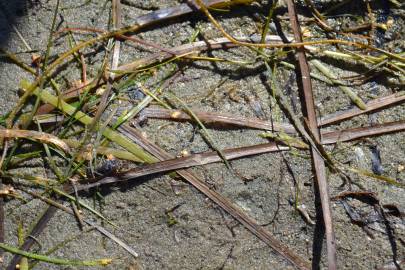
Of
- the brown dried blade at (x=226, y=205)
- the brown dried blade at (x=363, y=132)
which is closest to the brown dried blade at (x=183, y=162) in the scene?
the brown dried blade at (x=226, y=205)

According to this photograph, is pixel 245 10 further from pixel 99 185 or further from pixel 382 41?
pixel 99 185

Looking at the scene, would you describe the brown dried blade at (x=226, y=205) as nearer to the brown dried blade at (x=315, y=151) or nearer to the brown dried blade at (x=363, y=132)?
the brown dried blade at (x=315, y=151)

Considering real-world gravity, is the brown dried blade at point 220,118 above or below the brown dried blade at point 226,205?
above

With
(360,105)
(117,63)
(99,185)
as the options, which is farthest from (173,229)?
(360,105)

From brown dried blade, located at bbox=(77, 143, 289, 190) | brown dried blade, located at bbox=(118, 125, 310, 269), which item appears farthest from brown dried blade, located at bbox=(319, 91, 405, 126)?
brown dried blade, located at bbox=(118, 125, 310, 269)

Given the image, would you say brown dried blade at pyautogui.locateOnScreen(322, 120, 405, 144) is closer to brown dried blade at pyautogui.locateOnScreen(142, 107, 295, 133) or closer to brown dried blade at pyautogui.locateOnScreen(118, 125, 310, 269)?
brown dried blade at pyautogui.locateOnScreen(142, 107, 295, 133)

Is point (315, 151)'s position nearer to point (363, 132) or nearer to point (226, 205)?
point (363, 132)

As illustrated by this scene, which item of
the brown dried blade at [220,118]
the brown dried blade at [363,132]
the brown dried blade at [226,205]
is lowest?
the brown dried blade at [226,205]
